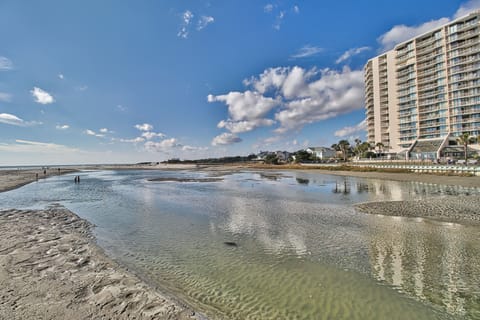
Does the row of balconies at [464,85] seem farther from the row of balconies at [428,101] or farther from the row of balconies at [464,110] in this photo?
the row of balconies at [464,110]

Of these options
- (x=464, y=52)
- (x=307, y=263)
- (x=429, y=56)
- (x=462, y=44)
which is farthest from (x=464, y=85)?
(x=307, y=263)

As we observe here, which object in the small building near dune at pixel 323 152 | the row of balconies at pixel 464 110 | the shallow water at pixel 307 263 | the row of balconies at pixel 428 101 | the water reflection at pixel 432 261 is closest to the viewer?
the shallow water at pixel 307 263

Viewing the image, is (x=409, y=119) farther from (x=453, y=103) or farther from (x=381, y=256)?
(x=381, y=256)

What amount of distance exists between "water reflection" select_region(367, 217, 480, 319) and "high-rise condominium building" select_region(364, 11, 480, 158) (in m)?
71.7

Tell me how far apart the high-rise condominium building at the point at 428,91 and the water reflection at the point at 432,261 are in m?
71.7

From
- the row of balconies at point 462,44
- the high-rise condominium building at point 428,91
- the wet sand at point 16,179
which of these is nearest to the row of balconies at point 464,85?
the high-rise condominium building at point 428,91

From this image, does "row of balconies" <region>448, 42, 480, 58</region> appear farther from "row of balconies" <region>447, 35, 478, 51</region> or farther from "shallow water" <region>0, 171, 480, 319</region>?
"shallow water" <region>0, 171, 480, 319</region>

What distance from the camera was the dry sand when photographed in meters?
4.39

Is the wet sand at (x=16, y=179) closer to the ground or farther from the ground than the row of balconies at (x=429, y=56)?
closer to the ground

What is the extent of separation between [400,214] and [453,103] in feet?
278

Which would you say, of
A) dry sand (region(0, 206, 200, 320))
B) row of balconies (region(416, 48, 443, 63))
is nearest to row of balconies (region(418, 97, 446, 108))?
row of balconies (region(416, 48, 443, 63))

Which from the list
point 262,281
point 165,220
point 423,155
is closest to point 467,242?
point 262,281

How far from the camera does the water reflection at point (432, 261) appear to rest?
209 inches

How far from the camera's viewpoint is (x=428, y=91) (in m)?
76.6
